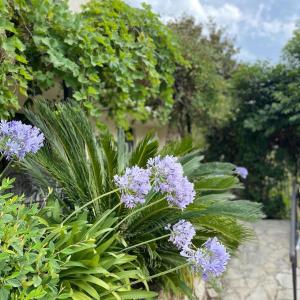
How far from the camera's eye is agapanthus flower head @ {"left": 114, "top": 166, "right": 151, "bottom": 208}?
2.60 meters

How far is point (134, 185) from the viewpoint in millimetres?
2613

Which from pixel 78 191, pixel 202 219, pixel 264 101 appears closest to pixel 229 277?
pixel 202 219

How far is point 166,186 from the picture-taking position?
2656mm

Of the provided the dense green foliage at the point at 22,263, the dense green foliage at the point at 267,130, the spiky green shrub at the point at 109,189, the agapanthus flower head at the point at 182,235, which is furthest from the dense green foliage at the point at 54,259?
the dense green foliage at the point at 267,130

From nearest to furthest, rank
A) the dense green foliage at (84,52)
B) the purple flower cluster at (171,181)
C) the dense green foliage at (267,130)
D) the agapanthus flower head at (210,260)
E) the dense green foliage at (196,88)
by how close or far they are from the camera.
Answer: the agapanthus flower head at (210,260), the purple flower cluster at (171,181), the dense green foliage at (84,52), the dense green foliage at (267,130), the dense green foliage at (196,88)

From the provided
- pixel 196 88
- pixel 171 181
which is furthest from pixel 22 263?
pixel 196 88

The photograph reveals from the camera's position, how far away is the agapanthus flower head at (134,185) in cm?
260

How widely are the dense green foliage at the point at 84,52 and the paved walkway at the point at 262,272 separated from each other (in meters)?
3.04

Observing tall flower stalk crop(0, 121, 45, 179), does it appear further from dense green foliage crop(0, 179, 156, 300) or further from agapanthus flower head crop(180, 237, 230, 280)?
agapanthus flower head crop(180, 237, 230, 280)

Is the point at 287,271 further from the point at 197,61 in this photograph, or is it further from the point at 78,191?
the point at 197,61

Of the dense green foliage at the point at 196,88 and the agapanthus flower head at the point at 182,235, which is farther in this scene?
the dense green foliage at the point at 196,88

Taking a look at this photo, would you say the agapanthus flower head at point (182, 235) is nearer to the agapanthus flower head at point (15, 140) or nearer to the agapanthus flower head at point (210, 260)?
the agapanthus flower head at point (210, 260)

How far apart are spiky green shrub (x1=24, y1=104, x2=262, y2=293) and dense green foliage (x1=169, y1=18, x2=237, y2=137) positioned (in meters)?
5.45

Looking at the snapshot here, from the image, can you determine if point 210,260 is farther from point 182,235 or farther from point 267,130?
point 267,130
